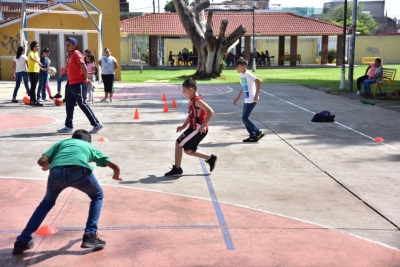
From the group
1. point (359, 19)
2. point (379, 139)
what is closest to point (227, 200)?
point (379, 139)

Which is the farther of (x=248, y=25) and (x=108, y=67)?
(x=248, y=25)

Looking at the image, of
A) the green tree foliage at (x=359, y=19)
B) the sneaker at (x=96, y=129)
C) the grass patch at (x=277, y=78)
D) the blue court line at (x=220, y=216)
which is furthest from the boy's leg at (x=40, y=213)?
the green tree foliage at (x=359, y=19)

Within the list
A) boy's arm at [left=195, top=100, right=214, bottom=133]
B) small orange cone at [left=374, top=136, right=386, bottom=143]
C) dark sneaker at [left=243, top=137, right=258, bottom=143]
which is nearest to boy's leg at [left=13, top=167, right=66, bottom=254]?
boy's arm at [left=195, top=100, right=214, bottom=133]

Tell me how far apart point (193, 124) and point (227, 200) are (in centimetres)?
143

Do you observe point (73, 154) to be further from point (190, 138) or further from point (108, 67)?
point (108, 67)

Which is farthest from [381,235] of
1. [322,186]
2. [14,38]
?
[14,38]

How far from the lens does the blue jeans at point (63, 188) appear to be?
4.51m

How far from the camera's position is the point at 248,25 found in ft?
170

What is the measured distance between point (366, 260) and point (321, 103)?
13.9 m

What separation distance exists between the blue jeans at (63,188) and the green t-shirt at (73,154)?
5 centimetres

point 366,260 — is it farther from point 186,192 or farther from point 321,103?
point 321,103

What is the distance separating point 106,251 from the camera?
4.76 metres

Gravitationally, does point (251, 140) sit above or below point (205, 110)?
below

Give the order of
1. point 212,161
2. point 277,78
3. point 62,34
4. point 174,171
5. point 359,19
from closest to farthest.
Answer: point 174,171
point 212,161
point 62,34
point 277,78
point 359,19
